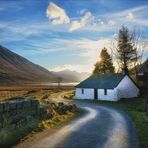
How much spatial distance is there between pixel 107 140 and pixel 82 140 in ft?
5.27

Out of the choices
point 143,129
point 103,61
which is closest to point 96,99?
point 103,61

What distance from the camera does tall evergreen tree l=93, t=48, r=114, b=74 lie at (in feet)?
347

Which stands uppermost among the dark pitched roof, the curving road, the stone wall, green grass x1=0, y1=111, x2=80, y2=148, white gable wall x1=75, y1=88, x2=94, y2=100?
the dark pitched roof

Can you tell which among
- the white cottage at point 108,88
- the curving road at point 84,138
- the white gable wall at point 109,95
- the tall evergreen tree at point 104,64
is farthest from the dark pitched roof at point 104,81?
the curving road at point 84,138

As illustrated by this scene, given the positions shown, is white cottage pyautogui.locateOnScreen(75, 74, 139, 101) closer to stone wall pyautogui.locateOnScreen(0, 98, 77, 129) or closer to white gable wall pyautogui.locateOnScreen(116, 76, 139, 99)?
white gable wall pyautogui.locateOnScreen(116, 76, 139, 99)

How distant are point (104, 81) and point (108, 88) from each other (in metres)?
4.76

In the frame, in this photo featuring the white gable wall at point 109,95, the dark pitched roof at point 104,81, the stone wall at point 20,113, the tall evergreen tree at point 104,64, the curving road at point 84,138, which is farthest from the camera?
the tall evergreen tree at point 104,64

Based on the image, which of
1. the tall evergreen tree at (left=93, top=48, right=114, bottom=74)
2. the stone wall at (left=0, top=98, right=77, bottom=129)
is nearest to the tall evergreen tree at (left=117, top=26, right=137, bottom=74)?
the tall evergreen tree at (left=93, top=48, right=114, bottom=74)

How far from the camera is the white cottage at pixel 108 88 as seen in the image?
7175cm

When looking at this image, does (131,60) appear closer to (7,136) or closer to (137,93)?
(137,93)

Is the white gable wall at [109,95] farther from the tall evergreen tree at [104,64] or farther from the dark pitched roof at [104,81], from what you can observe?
the tall evergreen tree at [104,64]

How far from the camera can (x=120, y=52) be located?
93750 millimetres

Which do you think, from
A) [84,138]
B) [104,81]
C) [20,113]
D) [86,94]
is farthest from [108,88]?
[84,138]

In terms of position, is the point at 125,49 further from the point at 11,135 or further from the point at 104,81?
the point at 11,135
